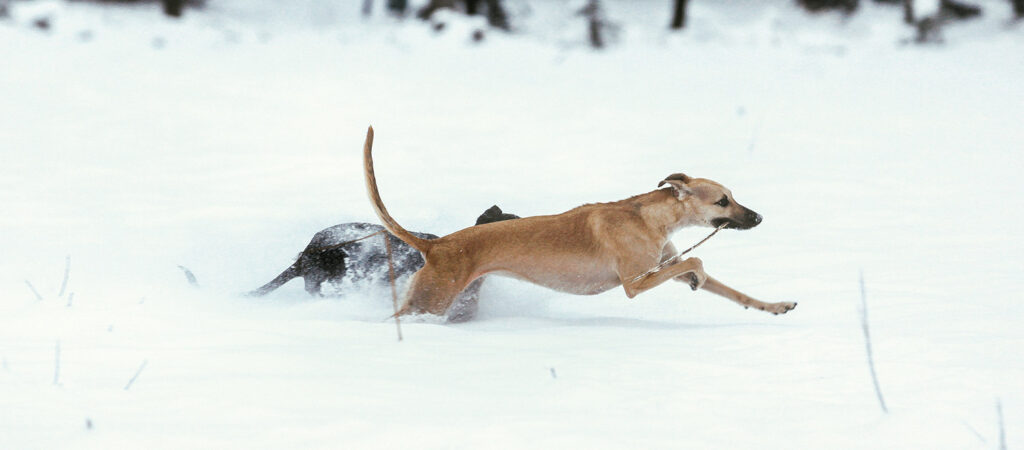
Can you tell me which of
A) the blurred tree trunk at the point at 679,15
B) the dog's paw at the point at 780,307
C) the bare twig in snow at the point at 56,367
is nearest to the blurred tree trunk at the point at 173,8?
the blurred tree trunk at the point at 679,15

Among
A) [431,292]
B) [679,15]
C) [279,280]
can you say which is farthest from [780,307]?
[679,15]

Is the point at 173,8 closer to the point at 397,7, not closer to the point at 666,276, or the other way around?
the point at 397,7

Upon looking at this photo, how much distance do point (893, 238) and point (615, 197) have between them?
7.52 ft

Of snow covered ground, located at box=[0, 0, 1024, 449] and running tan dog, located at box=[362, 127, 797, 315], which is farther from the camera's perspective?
running tan dog, located at box=[362, 127, 797, 315]

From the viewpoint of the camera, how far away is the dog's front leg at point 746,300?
421 cm

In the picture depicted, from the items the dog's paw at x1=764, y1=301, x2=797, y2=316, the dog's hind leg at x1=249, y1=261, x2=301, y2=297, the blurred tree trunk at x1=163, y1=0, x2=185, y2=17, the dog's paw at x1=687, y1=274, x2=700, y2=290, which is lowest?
the blurred tree trunk at x1=163, y1=0, x2=185, y2=17

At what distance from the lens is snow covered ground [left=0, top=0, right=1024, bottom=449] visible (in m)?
2.54

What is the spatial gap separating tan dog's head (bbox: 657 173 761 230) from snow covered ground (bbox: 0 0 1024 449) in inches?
18.1

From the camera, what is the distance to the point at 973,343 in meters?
3.45

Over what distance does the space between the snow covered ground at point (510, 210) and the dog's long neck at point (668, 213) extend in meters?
0.45

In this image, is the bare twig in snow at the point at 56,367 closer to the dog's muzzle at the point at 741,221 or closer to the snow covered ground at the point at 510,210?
the snow covered ground at the point at 510,210

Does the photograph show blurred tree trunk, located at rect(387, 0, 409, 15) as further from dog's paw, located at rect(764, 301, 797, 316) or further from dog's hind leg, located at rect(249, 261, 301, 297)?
dog's paw, located at rect(764, 301, 797, 316)

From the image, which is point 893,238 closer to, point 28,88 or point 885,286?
point 885,286

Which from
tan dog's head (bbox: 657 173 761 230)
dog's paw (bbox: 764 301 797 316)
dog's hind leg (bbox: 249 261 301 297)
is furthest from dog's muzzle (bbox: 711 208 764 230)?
dog's hind leg (bbox: 249 261 301 297)
